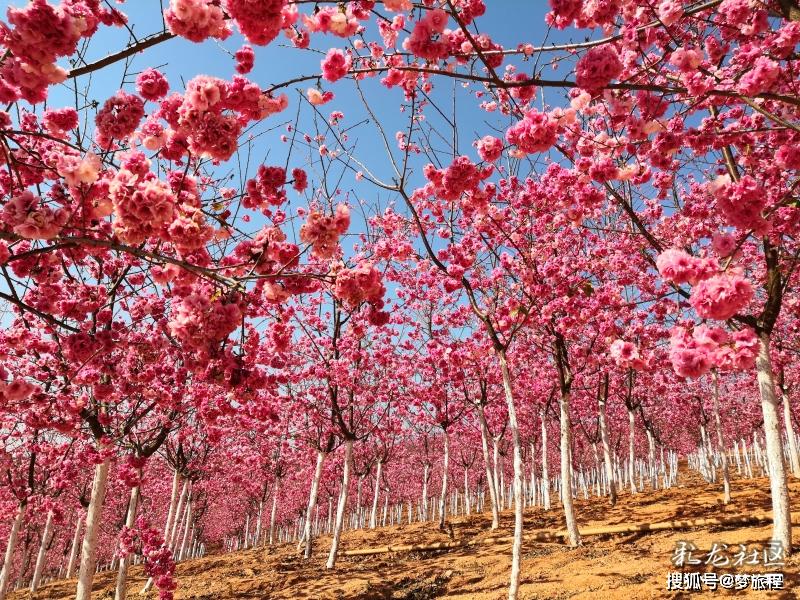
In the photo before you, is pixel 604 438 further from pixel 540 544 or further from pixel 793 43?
pixel 793 43

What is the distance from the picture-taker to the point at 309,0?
338 cm

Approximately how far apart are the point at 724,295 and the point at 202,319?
3.91 metres

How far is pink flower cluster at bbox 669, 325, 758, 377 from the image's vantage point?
330 centimetres

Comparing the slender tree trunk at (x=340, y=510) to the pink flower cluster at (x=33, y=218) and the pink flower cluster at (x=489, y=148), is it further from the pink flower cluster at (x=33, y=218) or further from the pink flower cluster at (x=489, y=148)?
the pink flower cluster at (x=33, y=218)

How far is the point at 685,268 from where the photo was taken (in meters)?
3.23

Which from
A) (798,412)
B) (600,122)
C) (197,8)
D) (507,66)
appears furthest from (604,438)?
(798,412)

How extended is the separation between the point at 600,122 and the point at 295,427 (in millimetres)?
20172

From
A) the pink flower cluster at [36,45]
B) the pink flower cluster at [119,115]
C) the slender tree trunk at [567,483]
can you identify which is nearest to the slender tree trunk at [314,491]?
the slender tree trunk at [567,483]

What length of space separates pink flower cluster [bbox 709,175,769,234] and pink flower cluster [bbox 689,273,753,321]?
104 cm

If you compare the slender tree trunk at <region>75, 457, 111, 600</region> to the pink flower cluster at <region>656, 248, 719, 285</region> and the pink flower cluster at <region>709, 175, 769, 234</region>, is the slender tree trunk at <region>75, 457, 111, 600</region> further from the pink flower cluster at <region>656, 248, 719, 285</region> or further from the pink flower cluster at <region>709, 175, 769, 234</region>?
the pink flower cluster at <region>709, 175, 769, 234</region>

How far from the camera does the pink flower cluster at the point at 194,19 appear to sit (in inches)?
118

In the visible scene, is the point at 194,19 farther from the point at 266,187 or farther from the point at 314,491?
the point at 314,491

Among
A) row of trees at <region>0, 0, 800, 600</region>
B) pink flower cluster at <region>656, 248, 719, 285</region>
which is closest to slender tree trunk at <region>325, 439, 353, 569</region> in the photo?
row of trees at <region>0, 0, 800, 600</region>

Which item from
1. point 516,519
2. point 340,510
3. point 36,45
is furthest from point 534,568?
point 36,45
